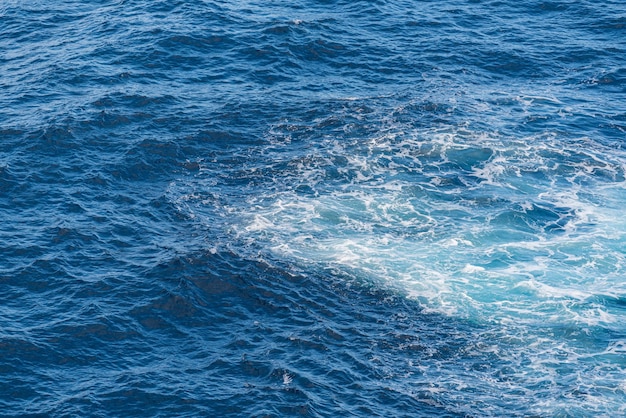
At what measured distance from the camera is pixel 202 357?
419 feet

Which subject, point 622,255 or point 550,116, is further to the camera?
point 550,116

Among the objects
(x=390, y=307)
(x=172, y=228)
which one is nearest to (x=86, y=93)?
(x=172, y=228)

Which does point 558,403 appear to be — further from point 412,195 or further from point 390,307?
point 412,195

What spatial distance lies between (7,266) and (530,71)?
114 metres

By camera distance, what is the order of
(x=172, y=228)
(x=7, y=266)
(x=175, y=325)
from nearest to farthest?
(x=175, y=325) < (x=7, y=266) < (x=172, y=228)

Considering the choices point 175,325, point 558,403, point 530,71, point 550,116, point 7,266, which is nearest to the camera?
point 558,403

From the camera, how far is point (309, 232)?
154 meters

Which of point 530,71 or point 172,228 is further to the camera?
point 530,71

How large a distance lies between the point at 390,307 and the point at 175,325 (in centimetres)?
3193

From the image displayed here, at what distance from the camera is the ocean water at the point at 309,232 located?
124062 millimetres

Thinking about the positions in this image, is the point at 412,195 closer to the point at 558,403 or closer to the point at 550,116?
the point at 550,116

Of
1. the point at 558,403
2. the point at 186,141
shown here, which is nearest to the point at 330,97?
the point at 186,141

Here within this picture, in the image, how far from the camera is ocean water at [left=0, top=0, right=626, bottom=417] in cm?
12406

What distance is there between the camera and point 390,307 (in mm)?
138500
